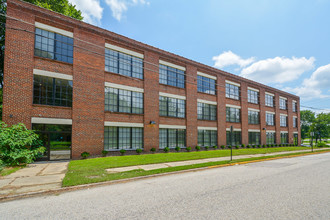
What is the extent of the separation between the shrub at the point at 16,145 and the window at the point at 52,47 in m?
5.46

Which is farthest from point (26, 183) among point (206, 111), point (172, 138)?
point (206, 111)

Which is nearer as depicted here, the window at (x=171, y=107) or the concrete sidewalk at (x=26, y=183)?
the concrete sidewalk at (x=26, y=183)

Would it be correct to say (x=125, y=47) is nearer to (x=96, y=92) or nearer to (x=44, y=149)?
(x=96, y=92)

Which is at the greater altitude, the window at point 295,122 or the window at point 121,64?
the window at point 121,64

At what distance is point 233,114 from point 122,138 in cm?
1699

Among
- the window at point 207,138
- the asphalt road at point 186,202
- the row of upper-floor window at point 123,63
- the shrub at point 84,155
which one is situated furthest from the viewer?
the window at point 207,138

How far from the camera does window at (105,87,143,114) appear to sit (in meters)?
17.0

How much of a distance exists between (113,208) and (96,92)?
41.2 feet

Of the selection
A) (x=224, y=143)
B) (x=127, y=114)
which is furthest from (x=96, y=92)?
(x=224, y=143)

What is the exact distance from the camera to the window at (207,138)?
77.7ft

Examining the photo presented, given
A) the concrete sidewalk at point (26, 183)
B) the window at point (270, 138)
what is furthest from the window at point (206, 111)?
the concrete sidewalk at point (26, 183)

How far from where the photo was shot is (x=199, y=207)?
4.93 m

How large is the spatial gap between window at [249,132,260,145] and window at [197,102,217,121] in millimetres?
8303

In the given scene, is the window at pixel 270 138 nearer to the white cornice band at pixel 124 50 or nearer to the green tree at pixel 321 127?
the white cornice band at pixel 124 50
